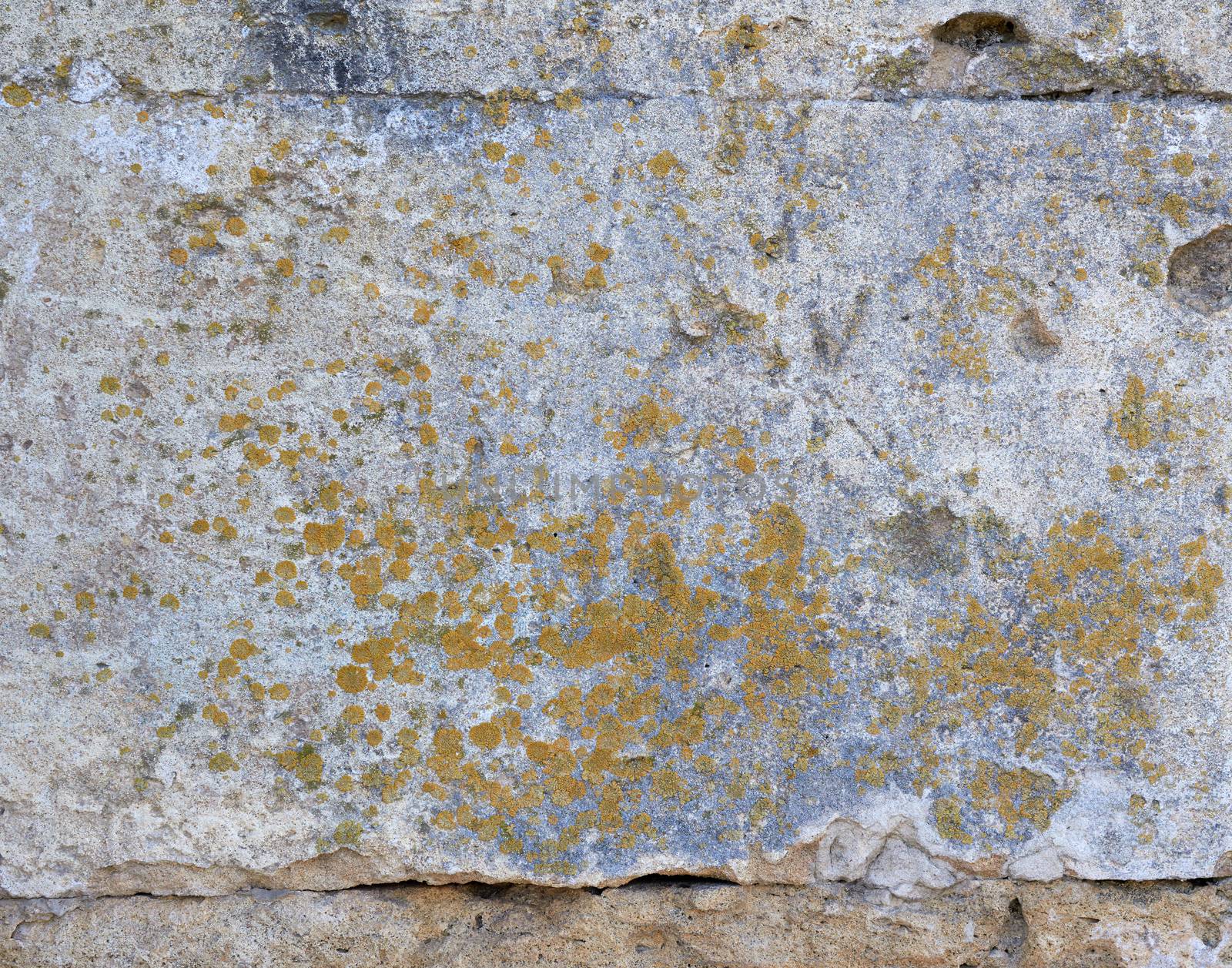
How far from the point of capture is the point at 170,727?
175 cm

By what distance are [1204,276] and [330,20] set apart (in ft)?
5.41

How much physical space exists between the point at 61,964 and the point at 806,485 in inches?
63.7

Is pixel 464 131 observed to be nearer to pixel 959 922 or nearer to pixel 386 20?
pixel 386 20

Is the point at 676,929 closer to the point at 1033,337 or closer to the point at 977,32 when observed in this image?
the point at 1033,337

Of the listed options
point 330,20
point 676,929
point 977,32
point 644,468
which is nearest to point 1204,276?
point 977,32

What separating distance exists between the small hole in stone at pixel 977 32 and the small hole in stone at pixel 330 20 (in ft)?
3.47

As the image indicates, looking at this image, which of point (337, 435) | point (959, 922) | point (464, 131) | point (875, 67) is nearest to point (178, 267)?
point (337, 435)

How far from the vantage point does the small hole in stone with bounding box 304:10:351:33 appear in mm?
1725

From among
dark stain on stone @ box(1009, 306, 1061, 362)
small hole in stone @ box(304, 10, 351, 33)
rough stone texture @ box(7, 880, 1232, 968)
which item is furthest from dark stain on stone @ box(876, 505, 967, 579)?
small hole in stone @ box(304, 10, 351, 33)

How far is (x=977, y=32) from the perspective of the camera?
1.80m

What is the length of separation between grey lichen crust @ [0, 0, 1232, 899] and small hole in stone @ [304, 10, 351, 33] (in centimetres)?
1

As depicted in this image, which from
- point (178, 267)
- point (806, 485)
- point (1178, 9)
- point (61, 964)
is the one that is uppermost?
point (1178, 9)

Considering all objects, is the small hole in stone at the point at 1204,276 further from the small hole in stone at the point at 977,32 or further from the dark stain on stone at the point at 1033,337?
the small hole in stone at the point at 977,32

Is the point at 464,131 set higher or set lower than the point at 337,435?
higher
